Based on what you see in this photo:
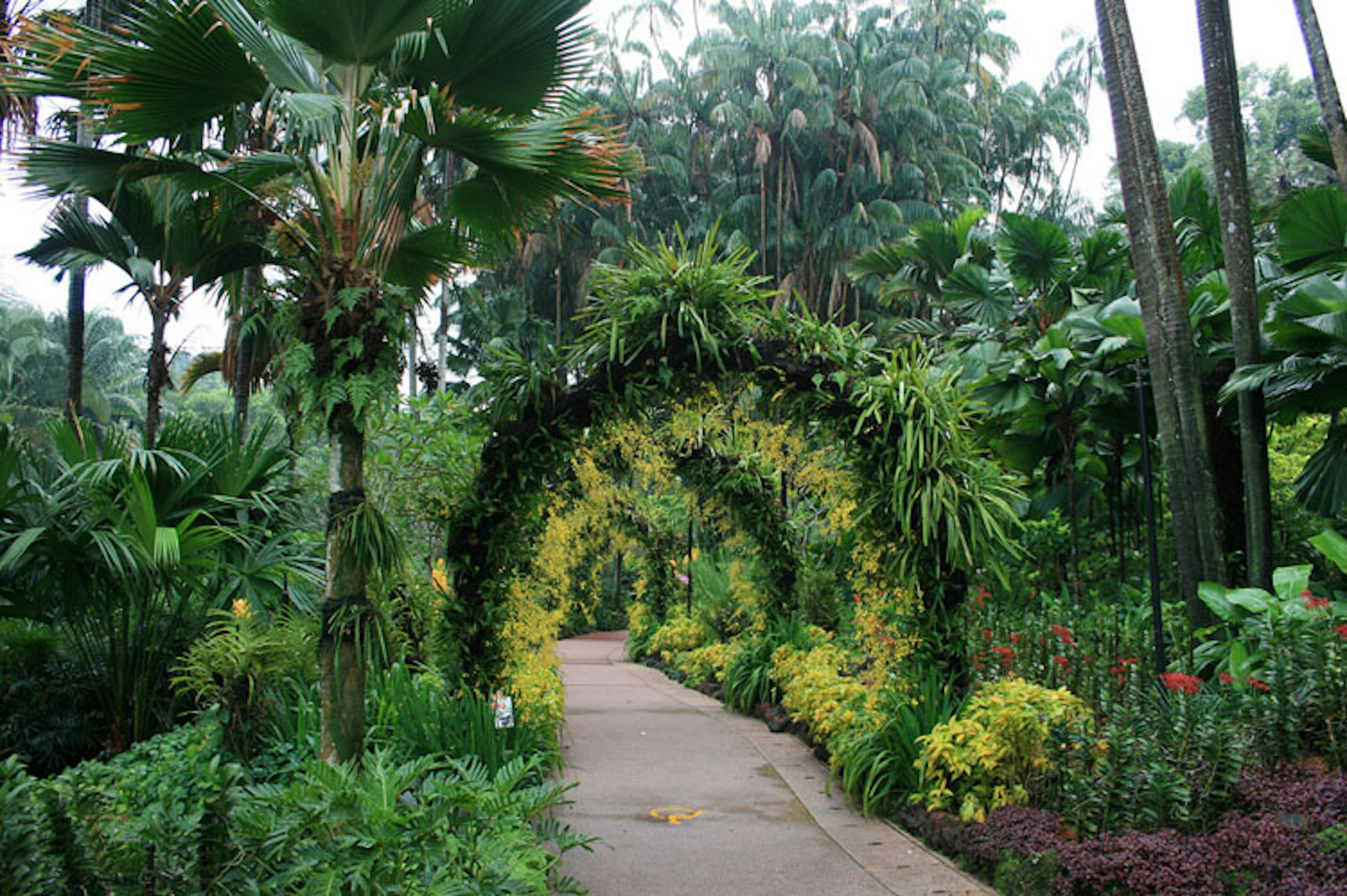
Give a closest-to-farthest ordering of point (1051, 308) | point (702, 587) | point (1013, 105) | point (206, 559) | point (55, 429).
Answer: point (206, 559)
point (55, 429)
point (1051, 308)
point (702, 587)
point (1013, 105)

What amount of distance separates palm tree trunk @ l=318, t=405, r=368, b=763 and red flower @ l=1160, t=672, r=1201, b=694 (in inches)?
177

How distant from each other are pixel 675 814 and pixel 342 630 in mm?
2777

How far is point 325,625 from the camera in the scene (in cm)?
505

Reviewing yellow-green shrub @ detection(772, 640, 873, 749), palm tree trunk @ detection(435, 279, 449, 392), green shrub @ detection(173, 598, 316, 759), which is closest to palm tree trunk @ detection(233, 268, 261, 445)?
green shrub @ detection(173, 598, 316, 759)

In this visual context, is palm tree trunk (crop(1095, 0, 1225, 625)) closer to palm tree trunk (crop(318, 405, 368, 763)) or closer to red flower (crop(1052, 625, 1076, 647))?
red flower (crop(1052, 625, 1076, 647))

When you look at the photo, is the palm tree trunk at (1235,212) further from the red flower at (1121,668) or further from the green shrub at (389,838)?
the green shrub at (389,838)

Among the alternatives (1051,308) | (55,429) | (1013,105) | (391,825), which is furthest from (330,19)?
(1013,105)

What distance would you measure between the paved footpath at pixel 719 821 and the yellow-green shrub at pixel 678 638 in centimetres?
502

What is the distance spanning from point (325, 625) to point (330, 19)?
297 cm

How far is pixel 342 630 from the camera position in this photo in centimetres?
497

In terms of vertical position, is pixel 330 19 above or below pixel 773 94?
below

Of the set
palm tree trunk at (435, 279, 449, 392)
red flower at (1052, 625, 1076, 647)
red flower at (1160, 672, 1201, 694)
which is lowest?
red flower at (1160, 672, 1201, 694)

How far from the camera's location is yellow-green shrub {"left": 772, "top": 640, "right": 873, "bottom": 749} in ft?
24.9

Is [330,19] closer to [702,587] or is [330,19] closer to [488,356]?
[488,356]
